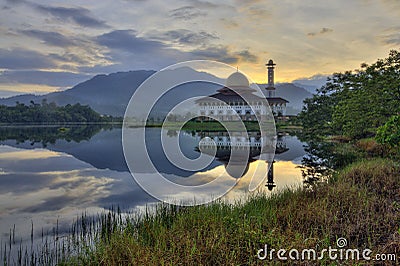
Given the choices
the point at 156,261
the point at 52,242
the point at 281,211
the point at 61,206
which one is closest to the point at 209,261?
the point at 156,261

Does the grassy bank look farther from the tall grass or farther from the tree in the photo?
the tree

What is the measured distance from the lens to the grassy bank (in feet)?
15.8

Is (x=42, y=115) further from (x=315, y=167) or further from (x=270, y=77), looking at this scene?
(x=315, y=167)

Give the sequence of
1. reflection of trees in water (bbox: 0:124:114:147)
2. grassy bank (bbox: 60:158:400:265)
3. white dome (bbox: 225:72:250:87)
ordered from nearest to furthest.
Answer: grassy bank (bbox: 60:158:400:265) < reflection of trees in water (bbox: 0:124:114:147) < white dome (bbox: 225:72:250:87)

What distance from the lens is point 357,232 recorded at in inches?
226

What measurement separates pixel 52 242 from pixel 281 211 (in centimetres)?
499

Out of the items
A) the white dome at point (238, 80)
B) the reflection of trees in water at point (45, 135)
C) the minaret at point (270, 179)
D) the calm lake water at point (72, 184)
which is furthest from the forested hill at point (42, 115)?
the minaret at point (270, 179)

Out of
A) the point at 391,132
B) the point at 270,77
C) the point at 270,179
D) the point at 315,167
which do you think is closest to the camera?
the point at 391,132

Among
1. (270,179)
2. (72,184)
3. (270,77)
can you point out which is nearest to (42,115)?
(270,77)

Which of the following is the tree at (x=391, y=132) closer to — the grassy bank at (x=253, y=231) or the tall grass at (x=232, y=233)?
the tall grass at (x=232, y=233)

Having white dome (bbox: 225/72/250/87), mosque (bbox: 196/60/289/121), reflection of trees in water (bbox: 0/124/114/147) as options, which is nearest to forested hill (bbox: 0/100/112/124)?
reflection of trees in water (bbox: 0/124/114/147)

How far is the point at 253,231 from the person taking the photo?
5.16m

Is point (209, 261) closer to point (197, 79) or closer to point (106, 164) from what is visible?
point (197, 79)

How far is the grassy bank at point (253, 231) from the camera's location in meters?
4.80
